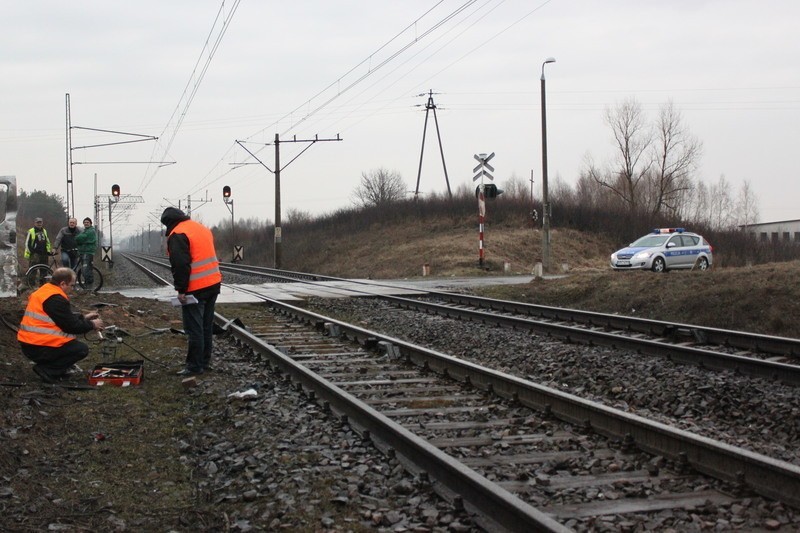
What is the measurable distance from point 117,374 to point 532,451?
16.1 feet

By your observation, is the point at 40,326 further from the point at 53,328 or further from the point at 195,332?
the point at 195,332

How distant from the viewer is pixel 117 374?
8.67 m

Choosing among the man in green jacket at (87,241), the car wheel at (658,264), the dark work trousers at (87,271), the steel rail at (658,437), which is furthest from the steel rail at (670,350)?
the car wheel at (658,264)

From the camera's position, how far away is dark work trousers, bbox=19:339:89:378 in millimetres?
8391

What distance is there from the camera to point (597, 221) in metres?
46.0

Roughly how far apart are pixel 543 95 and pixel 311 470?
25.4m

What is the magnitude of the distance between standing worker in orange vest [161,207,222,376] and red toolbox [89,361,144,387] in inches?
21.5

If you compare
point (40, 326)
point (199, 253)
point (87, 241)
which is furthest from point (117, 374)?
point (87, 241)

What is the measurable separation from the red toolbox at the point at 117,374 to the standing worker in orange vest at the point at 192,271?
55cm

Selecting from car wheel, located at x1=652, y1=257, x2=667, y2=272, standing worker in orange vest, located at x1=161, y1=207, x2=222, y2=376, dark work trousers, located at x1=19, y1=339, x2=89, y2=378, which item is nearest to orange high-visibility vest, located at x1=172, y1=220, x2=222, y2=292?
standing worker in orange vest, located at x1=161, y1=207, x2=222, y2=376

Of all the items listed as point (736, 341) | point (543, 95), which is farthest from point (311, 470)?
point (543, 95)

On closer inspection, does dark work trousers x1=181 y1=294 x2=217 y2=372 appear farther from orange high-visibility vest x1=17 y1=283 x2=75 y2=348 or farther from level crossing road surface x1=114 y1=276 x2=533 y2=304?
level crossing road surface x1=114 y1=276 x2=533 y2=304

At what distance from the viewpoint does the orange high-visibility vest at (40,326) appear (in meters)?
8.26

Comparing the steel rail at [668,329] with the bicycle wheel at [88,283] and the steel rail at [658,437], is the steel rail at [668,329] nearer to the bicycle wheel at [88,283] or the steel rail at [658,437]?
the steel rail at [658,437]
